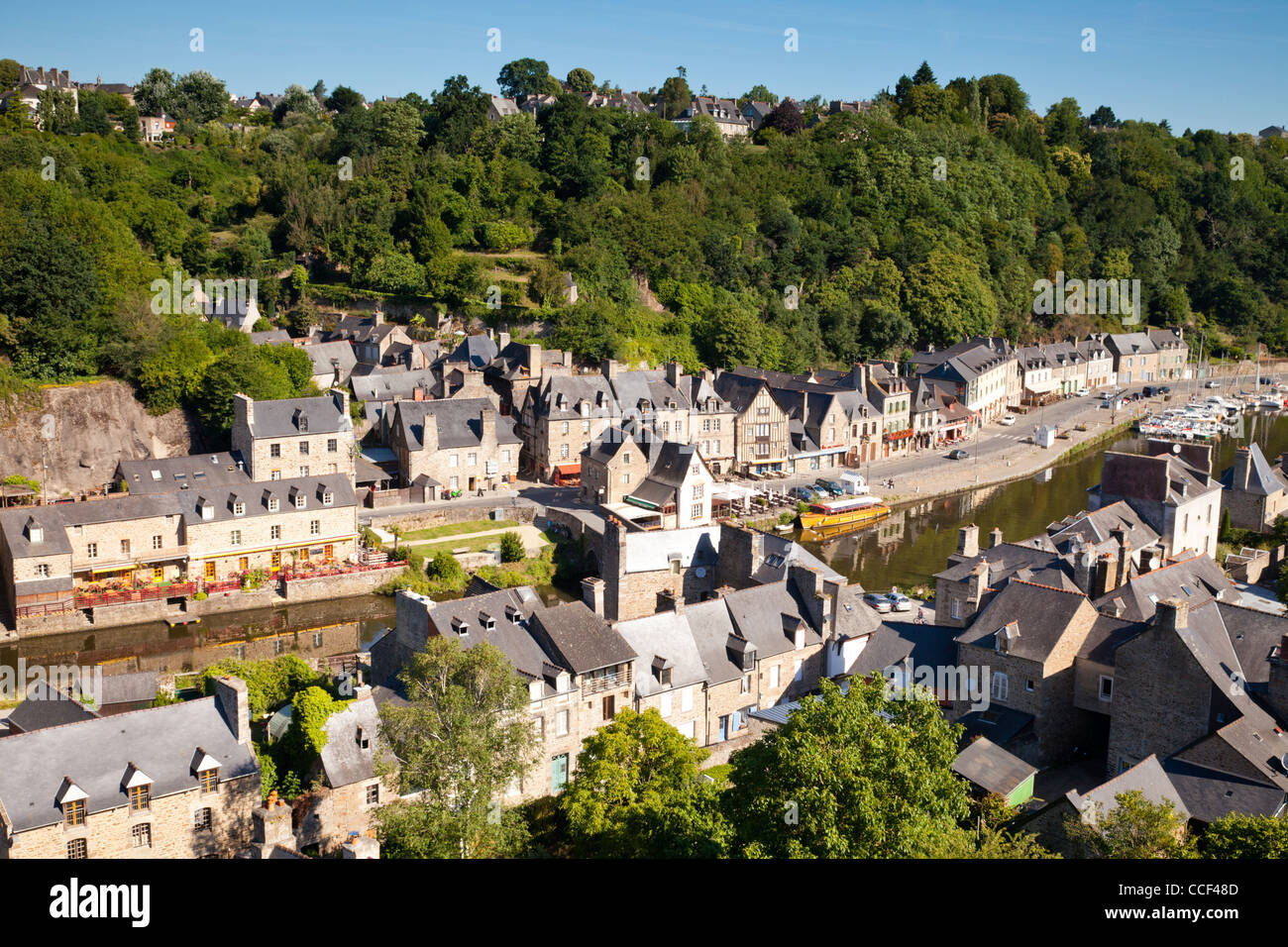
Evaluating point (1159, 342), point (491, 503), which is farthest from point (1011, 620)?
point (1159, 342)

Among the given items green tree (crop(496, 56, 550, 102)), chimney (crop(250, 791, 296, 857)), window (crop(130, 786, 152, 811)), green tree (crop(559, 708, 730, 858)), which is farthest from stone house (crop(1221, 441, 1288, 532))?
green tree (crop(496, 56, 550, 102))

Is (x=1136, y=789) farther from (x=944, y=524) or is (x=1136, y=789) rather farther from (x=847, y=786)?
(x=944, y=524)

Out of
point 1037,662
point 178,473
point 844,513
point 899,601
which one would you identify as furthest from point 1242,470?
point 178,473

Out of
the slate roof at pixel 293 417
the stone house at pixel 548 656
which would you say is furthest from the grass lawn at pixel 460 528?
the stone house at pixel 548 656

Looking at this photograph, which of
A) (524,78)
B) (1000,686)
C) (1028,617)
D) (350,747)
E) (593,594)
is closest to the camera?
(350,747)

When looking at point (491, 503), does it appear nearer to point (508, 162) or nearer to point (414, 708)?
point (414, 708)

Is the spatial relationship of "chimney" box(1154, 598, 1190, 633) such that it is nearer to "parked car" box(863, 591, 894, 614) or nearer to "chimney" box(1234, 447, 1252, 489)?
"parked car" box(863, 591, 894, 614)
